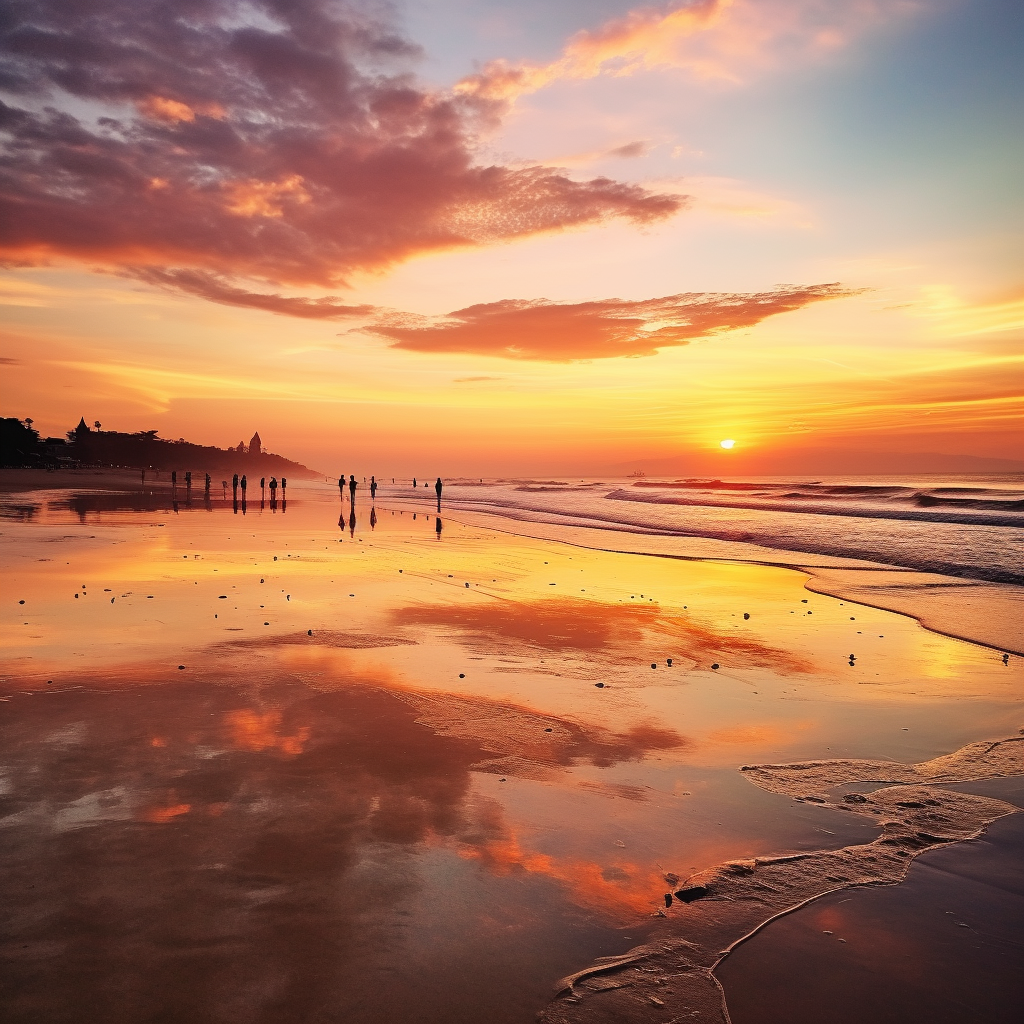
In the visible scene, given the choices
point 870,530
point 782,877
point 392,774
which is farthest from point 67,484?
point 782,877

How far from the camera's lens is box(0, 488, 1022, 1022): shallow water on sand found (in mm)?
3746

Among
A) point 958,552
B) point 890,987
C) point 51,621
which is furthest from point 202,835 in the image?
point 958,552

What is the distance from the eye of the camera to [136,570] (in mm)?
17734

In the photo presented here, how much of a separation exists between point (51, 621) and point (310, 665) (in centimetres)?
545

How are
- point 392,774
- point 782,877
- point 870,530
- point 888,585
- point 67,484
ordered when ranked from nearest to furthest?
point 782,877 < point 392,774 < point 888,585 < point 870,530 < point 67,484

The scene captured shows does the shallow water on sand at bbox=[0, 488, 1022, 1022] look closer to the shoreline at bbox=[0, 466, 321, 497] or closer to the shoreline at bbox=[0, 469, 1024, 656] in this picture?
the shoreline at bbox=[0, 469, 1024, 656]

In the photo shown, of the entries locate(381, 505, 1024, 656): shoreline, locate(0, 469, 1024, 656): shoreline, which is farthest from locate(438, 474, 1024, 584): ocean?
locate(381, 505, 1024, 656): shoreline

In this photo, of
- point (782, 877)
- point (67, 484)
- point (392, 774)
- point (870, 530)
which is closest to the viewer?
point (782, 877)

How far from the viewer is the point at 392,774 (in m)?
6.20

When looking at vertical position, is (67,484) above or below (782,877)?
above

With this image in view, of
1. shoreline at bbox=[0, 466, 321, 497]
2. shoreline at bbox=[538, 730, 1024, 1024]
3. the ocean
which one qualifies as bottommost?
shoreline at bbox=[538, 730, 1024, 1024]

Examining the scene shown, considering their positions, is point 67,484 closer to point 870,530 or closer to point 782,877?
point 870,530

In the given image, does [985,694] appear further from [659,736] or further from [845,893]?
[845,893]

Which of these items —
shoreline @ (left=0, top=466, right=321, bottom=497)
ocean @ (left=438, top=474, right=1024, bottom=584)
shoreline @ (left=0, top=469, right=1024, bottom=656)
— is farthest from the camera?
shoreline @ (left=0, top=466, right=321, bottom=497)
